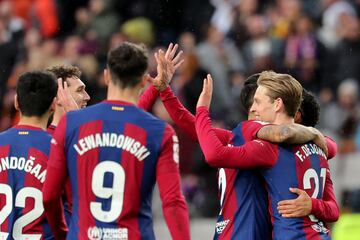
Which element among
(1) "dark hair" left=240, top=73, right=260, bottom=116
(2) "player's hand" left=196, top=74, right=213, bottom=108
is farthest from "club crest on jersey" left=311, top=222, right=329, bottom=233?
(2) "player's hand" left=196, top=74, right=213, bottom=108

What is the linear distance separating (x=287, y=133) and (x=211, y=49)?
29.7 ft

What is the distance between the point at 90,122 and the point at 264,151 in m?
1.33

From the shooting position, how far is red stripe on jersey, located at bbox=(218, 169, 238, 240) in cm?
782

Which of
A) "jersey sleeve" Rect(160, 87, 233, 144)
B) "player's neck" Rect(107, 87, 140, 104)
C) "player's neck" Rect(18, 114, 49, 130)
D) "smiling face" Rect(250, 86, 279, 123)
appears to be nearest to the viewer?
→ "player's neck" Rect(107, 87, 140, 104)

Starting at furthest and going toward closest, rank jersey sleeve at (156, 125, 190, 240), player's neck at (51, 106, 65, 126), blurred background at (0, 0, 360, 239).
A: blurred background at (0, 0, 360, 239) < player's neck at (51, 106, 65, 126) < jersey sleeve at (156, 125, 190, 240)

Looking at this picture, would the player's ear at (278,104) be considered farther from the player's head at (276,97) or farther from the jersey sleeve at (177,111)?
the jersey sleeve at (177,111)

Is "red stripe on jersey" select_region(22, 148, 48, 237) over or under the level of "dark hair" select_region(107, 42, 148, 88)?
under

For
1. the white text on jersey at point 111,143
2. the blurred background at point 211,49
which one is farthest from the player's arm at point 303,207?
the blurred background at point 211,49

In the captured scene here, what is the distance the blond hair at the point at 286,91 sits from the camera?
25.4ft

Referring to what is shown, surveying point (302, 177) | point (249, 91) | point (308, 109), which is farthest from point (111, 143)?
point (308, 109)

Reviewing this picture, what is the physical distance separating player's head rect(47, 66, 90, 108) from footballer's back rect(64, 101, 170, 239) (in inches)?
55.5

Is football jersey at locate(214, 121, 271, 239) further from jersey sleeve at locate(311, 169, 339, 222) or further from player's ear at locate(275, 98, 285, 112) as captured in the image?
jersey sleeve at locate(311, 169, 339, 222)

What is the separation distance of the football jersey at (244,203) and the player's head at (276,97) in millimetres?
110

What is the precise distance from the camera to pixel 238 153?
7.54 meters
